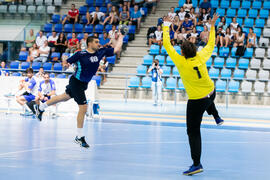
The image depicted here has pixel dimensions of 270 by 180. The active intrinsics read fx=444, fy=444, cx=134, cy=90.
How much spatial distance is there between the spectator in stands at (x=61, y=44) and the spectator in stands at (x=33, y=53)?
0.98 metres

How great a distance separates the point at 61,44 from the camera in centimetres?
2166

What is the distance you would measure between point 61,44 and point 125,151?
1467 cm

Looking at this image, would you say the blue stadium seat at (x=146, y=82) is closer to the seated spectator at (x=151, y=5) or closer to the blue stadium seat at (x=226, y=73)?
the blue stadium seat at (x=226, y=73)

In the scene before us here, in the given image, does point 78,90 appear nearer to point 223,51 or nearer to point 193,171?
point 193,171

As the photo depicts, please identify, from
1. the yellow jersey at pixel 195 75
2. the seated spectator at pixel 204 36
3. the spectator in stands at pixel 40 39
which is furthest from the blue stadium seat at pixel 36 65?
the yellow jersey at pixel 195 75

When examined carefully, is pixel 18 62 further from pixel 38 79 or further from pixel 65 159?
pixel 65 159

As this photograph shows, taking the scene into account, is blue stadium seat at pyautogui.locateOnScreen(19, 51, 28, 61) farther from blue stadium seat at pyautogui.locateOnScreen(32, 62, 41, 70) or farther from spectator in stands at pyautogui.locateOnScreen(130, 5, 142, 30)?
spectator in stands at pyautogui.locateOnScreen(130, 5, 142, 30)

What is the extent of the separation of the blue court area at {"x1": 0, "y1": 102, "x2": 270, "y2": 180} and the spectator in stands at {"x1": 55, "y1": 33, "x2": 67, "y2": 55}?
9418 millimetres

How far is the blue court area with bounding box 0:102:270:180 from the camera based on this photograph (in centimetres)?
599

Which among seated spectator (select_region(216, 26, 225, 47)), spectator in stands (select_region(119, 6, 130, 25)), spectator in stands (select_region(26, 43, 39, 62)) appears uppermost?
spectator in stands (select_region(119, 6, 130, 25))

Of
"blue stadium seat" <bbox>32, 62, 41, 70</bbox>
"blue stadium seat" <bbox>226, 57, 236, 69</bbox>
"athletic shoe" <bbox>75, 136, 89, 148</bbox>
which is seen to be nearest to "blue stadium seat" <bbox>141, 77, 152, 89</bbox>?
"blue stadium seat" <bbox>226, 57, 236, 69</bbox>

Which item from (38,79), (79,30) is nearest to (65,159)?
(38,79)

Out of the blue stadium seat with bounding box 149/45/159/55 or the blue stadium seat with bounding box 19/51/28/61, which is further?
the blue stadium seat with bounding box 19/51/28/61

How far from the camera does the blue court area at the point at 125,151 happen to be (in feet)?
19.7
